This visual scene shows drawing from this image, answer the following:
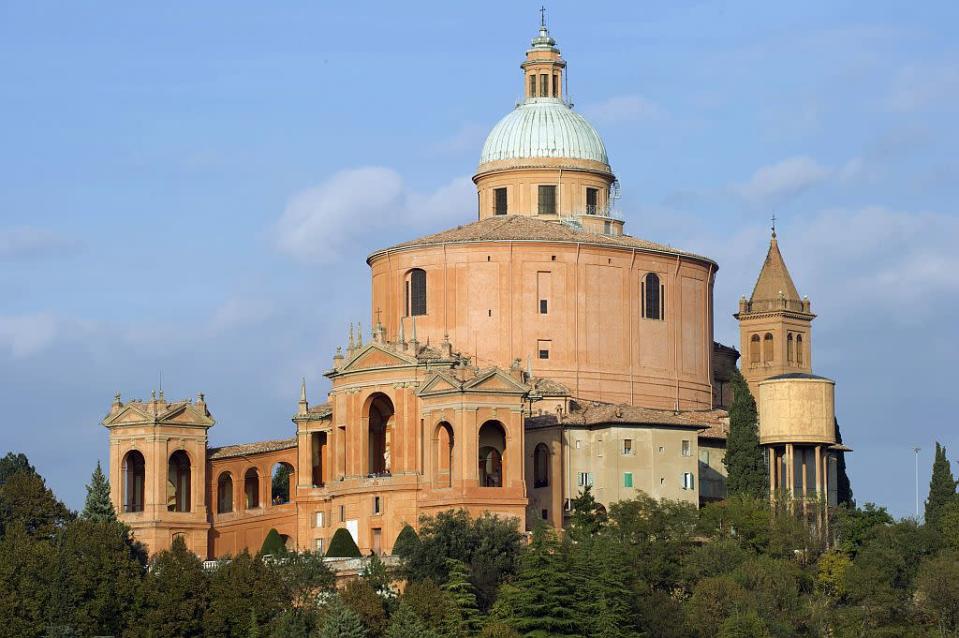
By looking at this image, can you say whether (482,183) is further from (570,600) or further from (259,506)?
(570,600)

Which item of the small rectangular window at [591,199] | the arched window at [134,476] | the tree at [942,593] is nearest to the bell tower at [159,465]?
the arched window at [134,476]

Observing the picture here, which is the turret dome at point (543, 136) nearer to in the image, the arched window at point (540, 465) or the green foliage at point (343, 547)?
the arched window at point (540, 465)

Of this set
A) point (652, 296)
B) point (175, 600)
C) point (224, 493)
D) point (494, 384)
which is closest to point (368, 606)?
point (175, 600)

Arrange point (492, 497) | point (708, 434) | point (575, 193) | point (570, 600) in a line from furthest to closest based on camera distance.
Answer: point (575, 193), point (708, 434), point (492, 497), point (570, 600)

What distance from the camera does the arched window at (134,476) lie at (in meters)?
111

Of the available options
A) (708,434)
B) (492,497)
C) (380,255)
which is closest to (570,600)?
(492,497)

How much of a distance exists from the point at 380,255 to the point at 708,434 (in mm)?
14902

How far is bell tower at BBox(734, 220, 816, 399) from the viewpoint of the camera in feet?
383

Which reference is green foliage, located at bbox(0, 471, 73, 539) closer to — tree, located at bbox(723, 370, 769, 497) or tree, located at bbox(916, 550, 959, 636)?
tree, located at bbox(723, 370, 769, 497)

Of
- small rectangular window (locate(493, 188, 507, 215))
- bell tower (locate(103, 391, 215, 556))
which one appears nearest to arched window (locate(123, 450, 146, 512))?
bell tower (locate(103, 391, 215, 556))

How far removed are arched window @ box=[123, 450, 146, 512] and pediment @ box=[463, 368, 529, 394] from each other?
16482 mm

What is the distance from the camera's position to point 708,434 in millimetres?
106750

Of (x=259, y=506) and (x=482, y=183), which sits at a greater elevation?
(x=482, y=183)

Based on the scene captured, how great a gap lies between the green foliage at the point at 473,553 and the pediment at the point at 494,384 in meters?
5.69
